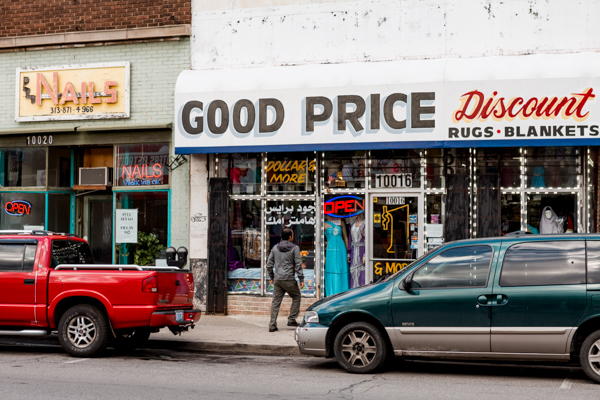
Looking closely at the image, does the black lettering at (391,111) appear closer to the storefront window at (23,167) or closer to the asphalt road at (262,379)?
the asphalt road at (262,379)

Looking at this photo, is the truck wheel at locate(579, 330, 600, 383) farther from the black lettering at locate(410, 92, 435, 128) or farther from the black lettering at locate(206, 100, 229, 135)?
the black lettering at locate(206, 100, 229, 135)

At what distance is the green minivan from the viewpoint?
838 cm

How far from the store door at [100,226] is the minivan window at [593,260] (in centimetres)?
1072

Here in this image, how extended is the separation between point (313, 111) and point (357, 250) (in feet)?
9.31

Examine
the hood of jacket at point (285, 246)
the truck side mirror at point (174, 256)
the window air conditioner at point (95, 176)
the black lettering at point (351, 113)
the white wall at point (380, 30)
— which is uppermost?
the white wall at point (380, 30)

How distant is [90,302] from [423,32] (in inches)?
316

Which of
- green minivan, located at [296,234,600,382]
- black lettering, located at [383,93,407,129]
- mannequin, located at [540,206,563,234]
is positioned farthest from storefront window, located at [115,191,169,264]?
mannequin, located at [540,206,563,234]

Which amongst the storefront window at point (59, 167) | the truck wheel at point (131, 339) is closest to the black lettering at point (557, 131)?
the truck wheel at point (131, 339)

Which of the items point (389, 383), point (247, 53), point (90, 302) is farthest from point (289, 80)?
point (389, 383)

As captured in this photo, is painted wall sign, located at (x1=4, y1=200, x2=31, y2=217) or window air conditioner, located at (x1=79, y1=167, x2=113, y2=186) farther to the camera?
painted wall sign, located at (x1=4, y1=200, x2=31, y2=217)

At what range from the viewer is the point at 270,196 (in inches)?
587

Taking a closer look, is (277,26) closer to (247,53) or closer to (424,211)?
(247,53)

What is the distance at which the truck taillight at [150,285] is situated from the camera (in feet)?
33.2

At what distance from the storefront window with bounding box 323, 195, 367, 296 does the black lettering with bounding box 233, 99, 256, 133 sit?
6.82 feet
